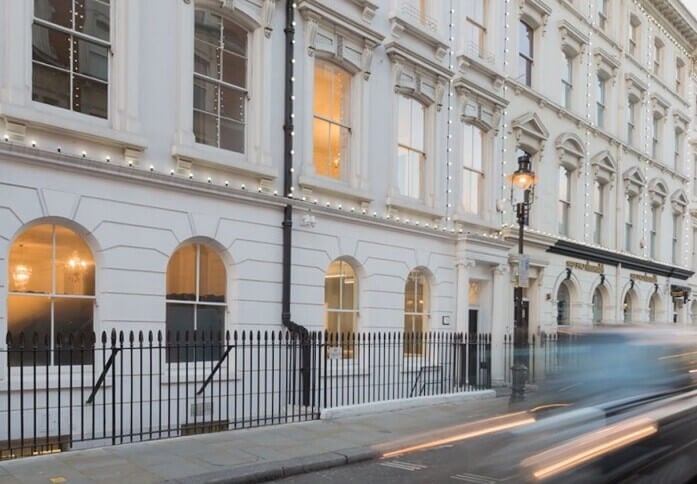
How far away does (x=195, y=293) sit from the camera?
11.1 metres

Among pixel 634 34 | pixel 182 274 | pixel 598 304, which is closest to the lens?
pixel 182 274

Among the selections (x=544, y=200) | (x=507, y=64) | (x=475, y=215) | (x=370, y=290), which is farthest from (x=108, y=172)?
(x=544, y=200)

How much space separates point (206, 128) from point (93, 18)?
8.39 ft

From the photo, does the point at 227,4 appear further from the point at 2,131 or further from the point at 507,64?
the point at 507,64

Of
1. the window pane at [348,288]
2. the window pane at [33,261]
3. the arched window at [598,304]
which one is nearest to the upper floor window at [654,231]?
the arched window at [598,304]

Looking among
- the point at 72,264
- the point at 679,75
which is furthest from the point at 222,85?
the point at 679,75

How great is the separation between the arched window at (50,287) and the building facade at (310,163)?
30 millimetres

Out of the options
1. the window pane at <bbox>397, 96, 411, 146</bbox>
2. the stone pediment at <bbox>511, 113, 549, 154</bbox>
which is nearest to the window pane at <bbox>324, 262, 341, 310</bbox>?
the window pane at <bbox>397, 96, 411, 146</bbox>

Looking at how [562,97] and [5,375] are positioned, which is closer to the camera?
[5,375]

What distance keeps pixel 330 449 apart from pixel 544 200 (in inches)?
522

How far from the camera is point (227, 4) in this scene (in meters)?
11.2

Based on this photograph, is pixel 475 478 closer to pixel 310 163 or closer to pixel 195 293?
pixel 195 293

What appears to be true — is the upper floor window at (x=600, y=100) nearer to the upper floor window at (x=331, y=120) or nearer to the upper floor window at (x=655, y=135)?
the upper floor window at (x=655, y=135)

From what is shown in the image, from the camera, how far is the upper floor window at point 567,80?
2103 centimetres
